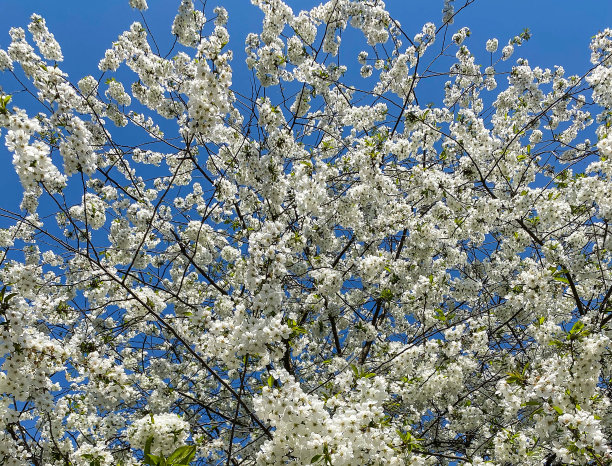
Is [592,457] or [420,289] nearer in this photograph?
[592,457]

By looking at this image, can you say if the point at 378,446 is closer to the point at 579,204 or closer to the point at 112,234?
the point at 579,204

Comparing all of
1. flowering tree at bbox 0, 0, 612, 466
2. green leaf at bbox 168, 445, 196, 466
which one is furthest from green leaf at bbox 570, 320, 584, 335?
green leaf at bbox 168, 445, 196, 466

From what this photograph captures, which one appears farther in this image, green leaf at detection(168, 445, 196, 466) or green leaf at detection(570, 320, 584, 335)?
green leaf at detection(570, 320, 584, 335)

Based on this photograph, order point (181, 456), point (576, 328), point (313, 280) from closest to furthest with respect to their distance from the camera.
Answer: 1. point (181, 456)
2. point (576, 328)
3. point (313, 280)

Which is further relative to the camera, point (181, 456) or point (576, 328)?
point (576, 328)

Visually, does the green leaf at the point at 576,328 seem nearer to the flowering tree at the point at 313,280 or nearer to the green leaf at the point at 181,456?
the flowering tree at the point at 313,280

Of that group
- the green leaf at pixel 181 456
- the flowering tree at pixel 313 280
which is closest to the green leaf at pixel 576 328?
the flowering tree at pixel 313 280

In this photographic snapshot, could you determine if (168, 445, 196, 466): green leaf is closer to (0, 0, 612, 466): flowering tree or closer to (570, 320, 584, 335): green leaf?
(0, 0, 612, 466): flowering tree

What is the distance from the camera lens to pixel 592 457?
11.1 ft

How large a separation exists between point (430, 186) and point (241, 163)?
2872 millimetres

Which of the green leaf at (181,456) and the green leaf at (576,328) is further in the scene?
the green leaf at (576,328)

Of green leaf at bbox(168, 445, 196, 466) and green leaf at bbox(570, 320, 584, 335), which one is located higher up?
green leaf at bbox(570, 320, 584, 335)

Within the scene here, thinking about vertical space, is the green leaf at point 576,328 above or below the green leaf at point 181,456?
above

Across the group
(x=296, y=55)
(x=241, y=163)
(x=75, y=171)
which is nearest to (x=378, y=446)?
(x=75, y=171)
